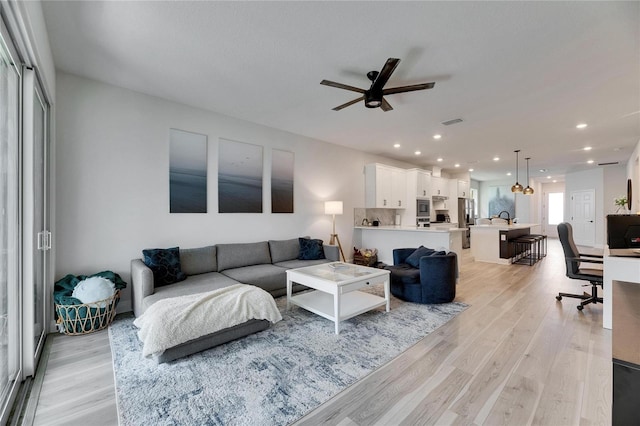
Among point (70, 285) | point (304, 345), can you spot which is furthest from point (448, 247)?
point (70, 285)

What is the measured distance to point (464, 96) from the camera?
11.5ft

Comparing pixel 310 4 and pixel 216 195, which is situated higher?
pixel 310 4

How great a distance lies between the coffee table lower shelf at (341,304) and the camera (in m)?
2.94

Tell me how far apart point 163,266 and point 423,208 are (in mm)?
6237

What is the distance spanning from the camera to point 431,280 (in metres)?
3.62

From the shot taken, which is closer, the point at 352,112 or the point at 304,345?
the point at 304,345

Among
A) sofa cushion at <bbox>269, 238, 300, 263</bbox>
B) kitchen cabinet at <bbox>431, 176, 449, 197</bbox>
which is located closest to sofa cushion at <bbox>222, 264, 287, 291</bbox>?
sofa cushion at <bbox>269, 238, 300, 263</bbox>

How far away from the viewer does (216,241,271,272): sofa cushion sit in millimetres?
3976

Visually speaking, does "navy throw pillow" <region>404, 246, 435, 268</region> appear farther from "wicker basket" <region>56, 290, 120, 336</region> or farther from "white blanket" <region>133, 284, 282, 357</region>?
"wicker basket" <region>56, 290, 120, 336</region>

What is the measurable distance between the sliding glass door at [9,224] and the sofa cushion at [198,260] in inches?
66.1

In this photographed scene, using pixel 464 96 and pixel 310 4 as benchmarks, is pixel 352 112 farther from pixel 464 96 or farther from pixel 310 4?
pixel 310 4

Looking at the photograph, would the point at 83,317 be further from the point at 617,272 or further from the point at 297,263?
the point at 617,272

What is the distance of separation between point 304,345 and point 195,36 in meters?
2.96

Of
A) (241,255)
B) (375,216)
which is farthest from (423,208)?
(241,255)
